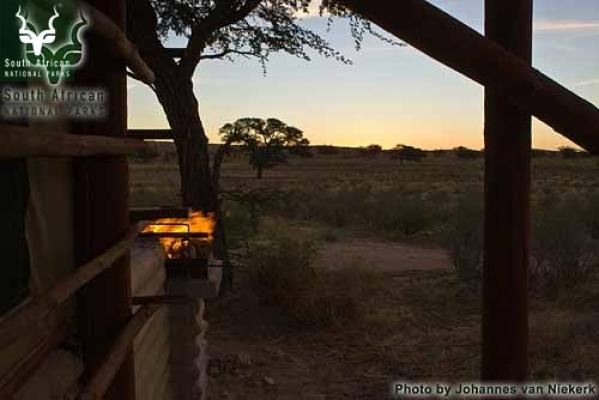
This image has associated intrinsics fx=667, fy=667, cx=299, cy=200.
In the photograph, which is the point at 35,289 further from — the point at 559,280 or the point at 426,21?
the point at 559,280

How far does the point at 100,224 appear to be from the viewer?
2.50 metres

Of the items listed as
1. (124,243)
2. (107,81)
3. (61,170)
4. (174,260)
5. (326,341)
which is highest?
(107,81)

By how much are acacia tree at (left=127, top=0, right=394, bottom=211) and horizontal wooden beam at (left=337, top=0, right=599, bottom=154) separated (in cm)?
656

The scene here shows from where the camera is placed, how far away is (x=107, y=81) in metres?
2.54

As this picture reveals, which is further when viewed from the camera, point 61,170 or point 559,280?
point 559,280

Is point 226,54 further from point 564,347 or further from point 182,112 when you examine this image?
point 564,347

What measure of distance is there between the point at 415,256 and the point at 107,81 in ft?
41.2

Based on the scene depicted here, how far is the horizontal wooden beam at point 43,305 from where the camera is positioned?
1.47 m

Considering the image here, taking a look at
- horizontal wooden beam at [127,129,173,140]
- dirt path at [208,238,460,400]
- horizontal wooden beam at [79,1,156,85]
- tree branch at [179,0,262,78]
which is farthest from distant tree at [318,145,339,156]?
horizontal wooden beam at [79,1,156,85]

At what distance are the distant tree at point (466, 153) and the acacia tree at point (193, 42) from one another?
268 ft

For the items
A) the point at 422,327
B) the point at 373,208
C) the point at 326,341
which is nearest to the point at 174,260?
the point at 326,341

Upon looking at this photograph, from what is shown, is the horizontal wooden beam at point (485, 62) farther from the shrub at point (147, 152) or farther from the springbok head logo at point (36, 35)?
the shrub at point (147, 152)

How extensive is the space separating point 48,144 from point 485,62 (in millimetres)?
1229

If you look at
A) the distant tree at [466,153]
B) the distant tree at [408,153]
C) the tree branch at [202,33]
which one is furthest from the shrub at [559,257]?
the distant tree at [466,153]
